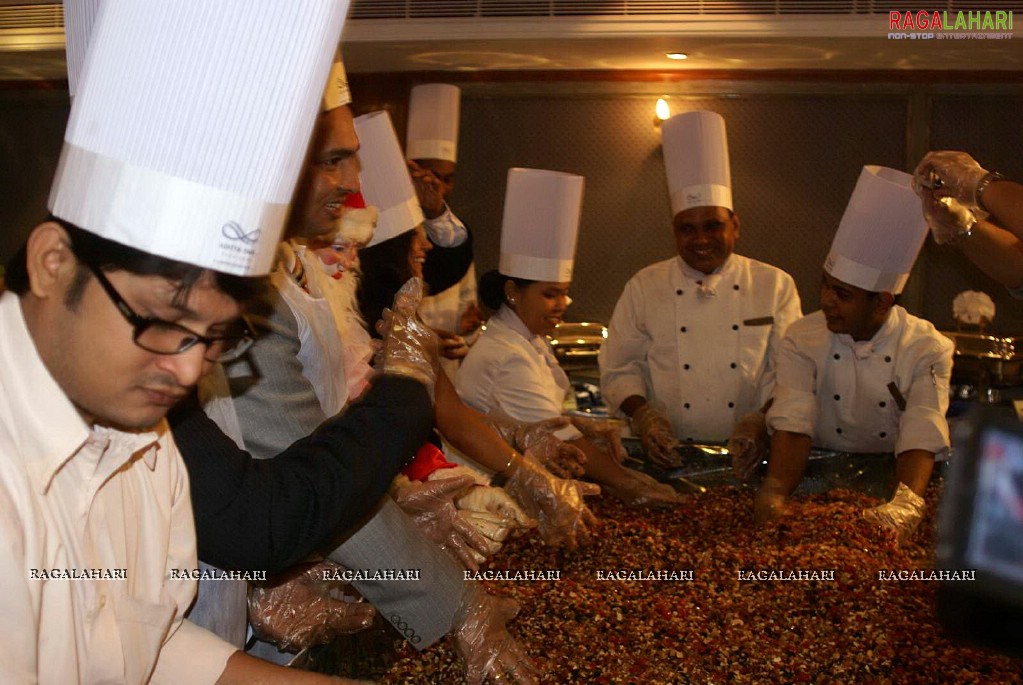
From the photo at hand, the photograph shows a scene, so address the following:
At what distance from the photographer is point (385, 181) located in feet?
8.30

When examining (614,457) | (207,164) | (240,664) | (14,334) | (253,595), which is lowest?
(614,457)

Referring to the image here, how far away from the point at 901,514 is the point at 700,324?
1154 mm

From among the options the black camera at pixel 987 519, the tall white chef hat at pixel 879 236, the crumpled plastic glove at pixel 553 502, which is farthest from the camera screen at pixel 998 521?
the tall white chef hat at pixel 879 236

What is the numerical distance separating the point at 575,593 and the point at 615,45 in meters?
2.50

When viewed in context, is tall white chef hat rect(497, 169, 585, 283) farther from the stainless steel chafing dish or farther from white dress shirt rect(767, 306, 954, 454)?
white dress shirt rect(767, 306, 954, 454)

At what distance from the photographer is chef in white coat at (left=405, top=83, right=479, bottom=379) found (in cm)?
379

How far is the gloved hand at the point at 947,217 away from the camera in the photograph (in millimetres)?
2311

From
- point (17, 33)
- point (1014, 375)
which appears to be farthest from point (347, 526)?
point (17, 33)

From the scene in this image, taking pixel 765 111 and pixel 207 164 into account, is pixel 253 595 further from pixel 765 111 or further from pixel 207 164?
pixel 765 111

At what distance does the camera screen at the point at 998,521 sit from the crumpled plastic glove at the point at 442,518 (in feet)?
4.16

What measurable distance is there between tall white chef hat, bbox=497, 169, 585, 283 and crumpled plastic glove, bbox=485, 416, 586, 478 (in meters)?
0.56

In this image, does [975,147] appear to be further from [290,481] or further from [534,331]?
[290,481]

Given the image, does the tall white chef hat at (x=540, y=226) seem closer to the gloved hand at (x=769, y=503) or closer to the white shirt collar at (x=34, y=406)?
the gloved hand at (x=769, y=503)

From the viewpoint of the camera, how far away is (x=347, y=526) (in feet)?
4.32
